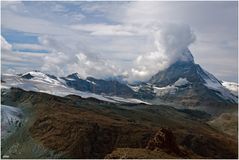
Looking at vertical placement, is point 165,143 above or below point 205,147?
below

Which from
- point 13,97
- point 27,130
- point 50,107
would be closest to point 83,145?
point 27,130

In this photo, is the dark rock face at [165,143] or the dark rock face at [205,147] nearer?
the dark rock face at [165,143]

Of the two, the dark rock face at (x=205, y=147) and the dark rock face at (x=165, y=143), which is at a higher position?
the dark rock face at (x=205, y=147)

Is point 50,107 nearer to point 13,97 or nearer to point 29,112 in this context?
point 29,112

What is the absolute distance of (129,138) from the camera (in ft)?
363

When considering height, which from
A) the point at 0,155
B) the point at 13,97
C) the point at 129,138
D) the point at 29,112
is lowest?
the point at 0,155

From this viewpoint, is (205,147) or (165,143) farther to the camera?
(205,147)

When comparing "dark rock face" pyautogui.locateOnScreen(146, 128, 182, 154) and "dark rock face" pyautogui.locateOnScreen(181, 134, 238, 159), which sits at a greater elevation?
"dark rock face" pyautogui.locateOnScreen(181, 134, 238, 159)

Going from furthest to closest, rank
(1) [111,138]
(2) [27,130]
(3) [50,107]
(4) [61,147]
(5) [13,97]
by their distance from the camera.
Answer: (5) [13,97], (3) [50,107], (2) [27,130], (1) [111,138], (4) [61,147]

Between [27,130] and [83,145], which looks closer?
[83,145]

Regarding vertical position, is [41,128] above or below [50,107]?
below

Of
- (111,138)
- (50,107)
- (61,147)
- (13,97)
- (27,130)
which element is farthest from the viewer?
(13,97)

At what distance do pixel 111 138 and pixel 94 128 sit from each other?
5.01 metres

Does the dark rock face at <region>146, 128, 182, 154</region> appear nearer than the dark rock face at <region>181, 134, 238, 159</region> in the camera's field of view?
Yes
